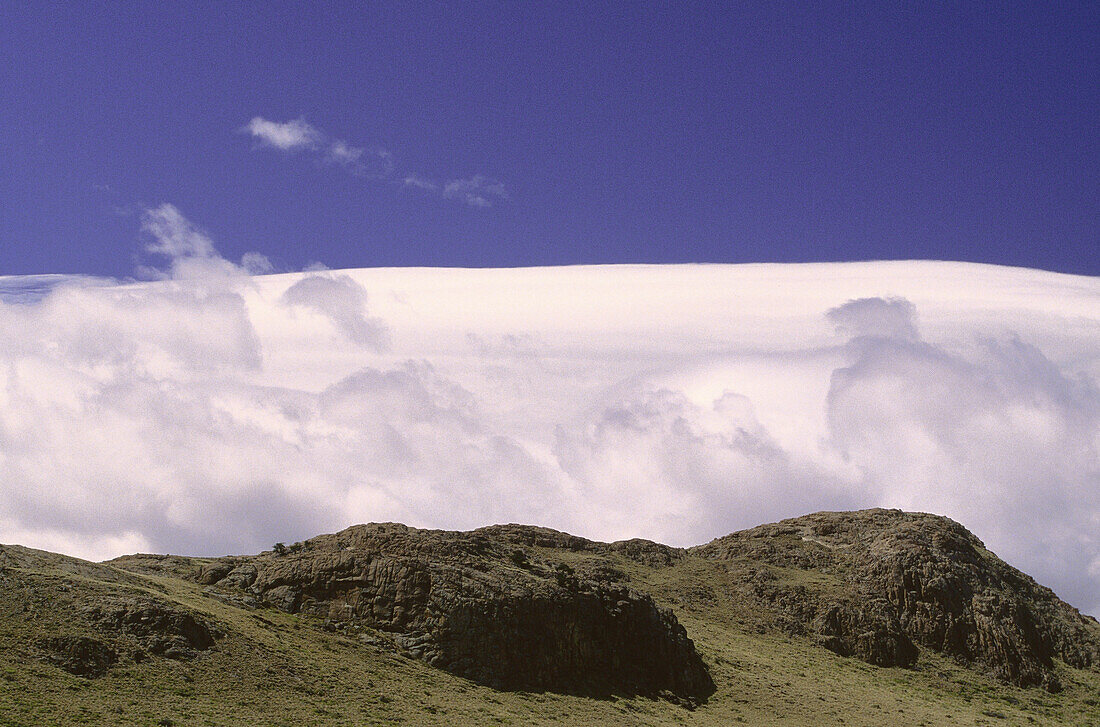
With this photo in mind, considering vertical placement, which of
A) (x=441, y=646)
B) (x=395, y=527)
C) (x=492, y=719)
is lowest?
(x=492, y=719)

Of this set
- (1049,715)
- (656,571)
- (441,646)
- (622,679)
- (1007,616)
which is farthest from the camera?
(656,571)

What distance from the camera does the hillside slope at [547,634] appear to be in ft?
131

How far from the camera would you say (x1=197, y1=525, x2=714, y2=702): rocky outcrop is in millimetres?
50562

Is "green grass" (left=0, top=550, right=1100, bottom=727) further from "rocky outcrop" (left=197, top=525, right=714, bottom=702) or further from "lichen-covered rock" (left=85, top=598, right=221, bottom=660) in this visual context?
"rocky outcrop" (left=197, top=525, right=714, bottom=702)

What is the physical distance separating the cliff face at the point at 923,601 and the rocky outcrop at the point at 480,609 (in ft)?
70.2

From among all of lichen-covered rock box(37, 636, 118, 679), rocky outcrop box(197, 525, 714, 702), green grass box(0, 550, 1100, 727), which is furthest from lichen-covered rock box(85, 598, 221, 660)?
rocky outcrop box(197, 525, 714, 702)

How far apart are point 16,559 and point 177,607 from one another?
28.0 ft

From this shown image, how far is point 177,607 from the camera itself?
4384 cm

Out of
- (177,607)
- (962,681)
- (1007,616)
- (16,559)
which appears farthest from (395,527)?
(1007,616)

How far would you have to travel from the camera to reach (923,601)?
77.2 m

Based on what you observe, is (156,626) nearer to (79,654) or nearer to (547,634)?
(79,654)

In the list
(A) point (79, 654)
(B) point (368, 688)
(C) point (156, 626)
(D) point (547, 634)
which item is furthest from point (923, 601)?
(A) point (79, 654)

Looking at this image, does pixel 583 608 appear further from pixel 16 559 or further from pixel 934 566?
pixel 934 566

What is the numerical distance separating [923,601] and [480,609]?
44.0 m
